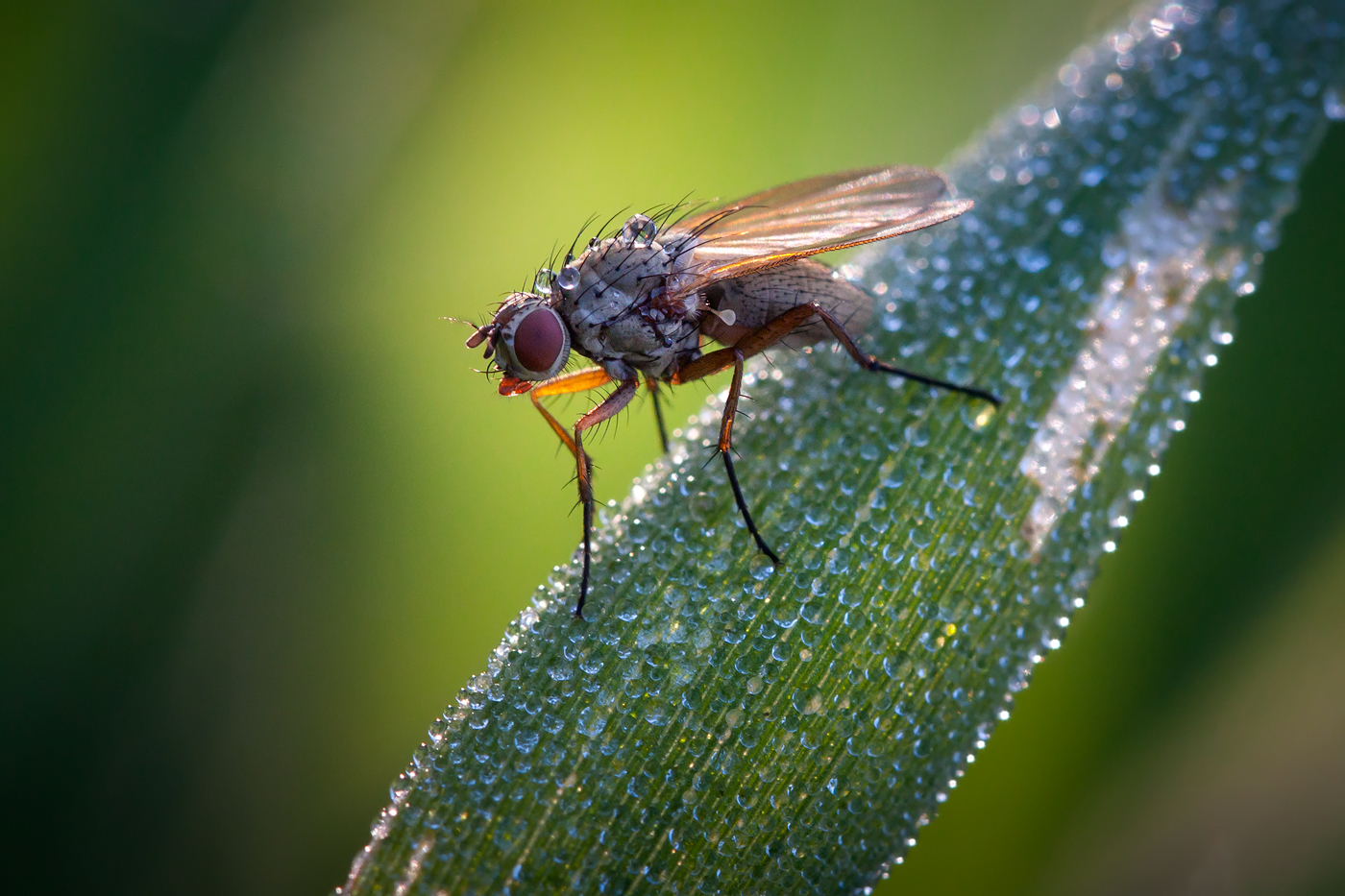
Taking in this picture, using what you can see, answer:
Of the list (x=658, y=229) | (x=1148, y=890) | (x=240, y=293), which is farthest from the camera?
(x=658, y=229)

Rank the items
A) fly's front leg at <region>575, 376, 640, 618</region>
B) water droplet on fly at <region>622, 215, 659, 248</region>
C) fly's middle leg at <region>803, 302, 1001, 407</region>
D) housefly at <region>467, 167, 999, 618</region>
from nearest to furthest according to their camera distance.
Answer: fly's middle leg at <region>803, 302, 1001, 407</region>, fly's front leg at <region>575, 376, 640, 618</region>, housefly at <region>467, 167, 999, 618</region>, water droplet on fly at <region>622, 215, 659, 248</region>

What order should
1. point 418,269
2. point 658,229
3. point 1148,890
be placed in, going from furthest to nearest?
point 658,229
point 418,269
point 1148,890

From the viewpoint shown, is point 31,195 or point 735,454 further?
point 735,454

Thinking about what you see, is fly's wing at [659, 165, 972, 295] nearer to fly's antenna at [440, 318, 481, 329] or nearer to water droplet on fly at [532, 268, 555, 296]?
water droplet on fly at [532, 268, 555, 296]

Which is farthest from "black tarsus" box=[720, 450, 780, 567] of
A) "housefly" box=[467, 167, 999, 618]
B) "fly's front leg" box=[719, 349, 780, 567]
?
"housefly" box=[467, 167, 999, 618]

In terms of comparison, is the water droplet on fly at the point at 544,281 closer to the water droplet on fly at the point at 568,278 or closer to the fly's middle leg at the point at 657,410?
the water droplet on fly at the point at 568,278

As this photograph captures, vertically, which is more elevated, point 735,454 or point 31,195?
point 735,454

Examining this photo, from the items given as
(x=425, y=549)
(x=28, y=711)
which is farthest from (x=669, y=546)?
(x=28, y=711)

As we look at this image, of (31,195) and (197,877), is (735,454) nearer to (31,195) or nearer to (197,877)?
(197,877)

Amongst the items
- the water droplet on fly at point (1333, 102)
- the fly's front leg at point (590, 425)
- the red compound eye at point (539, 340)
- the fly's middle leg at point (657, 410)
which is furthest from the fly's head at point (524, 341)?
the water droplet on fly at point (1333, 102)
